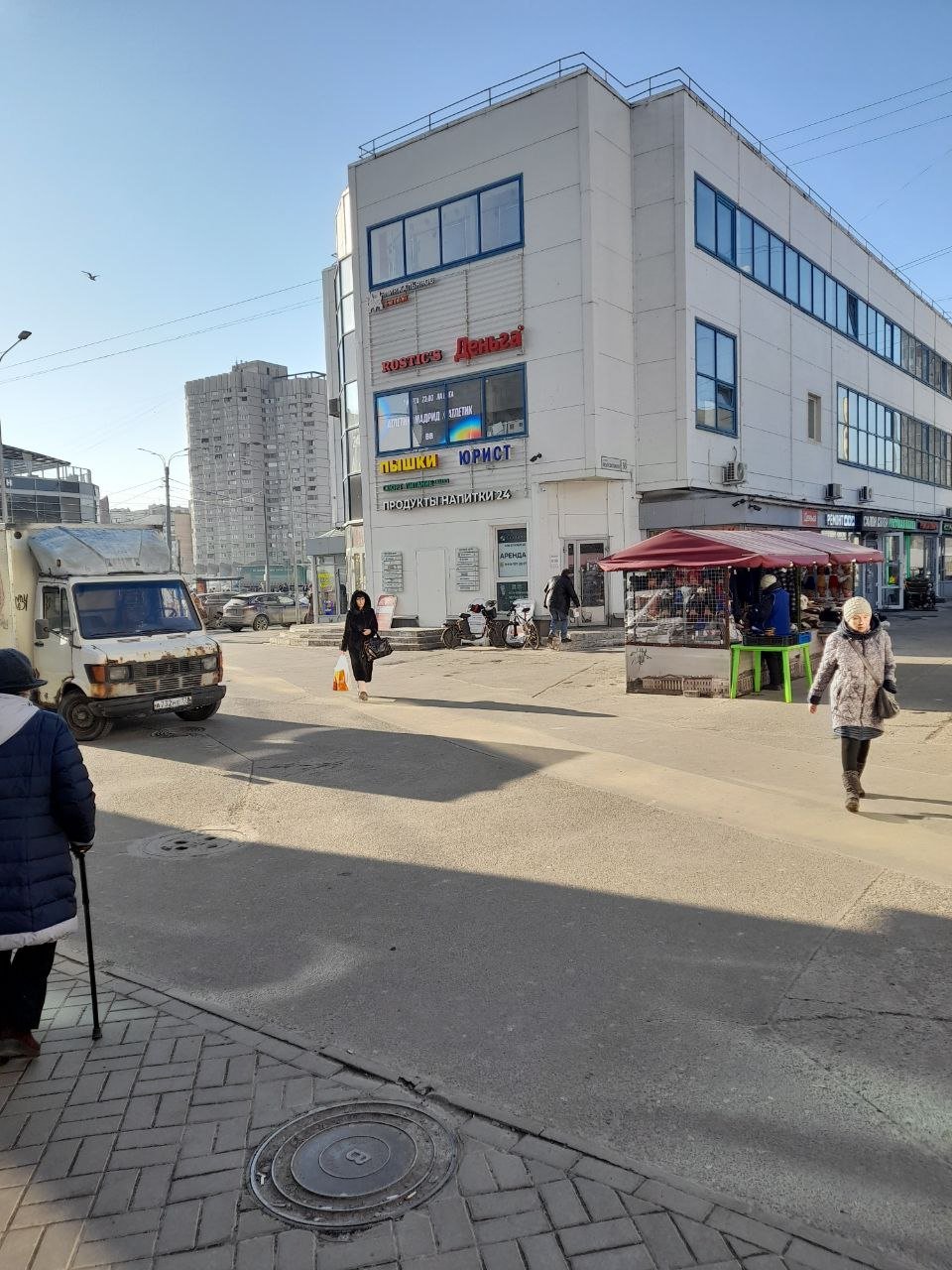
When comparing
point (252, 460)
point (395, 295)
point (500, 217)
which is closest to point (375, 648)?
point (500, 217)

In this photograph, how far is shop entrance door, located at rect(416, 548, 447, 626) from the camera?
26.7 metres

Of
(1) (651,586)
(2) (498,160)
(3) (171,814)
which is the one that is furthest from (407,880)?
(2) (498,160)

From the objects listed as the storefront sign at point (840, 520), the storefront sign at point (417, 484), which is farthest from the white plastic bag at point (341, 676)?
the storefront sign at point (840, 520)

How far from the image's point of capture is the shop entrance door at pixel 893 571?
38969 mm

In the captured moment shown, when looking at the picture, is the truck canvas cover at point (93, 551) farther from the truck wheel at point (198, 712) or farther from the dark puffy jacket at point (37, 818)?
the dark puffy jacket at point (37, 818)

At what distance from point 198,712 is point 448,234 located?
1887 centimetres

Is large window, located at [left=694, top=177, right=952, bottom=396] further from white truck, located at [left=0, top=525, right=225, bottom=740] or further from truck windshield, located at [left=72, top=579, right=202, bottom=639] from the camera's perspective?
white truck, located at [left=0, top=525, right=225, bottom=740]

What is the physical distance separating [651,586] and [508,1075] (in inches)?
459

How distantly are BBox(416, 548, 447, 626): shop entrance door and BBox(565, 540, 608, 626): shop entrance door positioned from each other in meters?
4.12

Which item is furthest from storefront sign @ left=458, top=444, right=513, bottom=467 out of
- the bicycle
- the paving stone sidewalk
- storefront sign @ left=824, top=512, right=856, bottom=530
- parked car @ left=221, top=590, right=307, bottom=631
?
the paving stone sidewalk

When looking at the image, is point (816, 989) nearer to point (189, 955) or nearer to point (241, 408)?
point (189, 955)

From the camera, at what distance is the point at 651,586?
1459cm

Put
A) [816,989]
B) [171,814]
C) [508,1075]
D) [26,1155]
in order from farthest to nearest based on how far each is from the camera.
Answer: [171,814], [816,989], [508,1075], [26,1155]

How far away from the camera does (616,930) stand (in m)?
5.08
